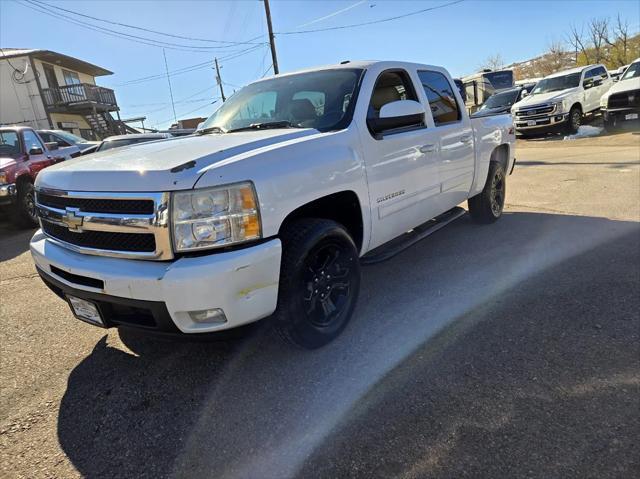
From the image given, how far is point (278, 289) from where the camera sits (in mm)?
2498

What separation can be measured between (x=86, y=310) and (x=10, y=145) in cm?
738

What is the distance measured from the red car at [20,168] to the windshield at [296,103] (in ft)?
17.1

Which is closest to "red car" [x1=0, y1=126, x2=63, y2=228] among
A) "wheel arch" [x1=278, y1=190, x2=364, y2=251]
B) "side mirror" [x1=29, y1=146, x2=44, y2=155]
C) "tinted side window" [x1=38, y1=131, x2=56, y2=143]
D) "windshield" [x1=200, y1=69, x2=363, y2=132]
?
"side mirror" [x1=29, y1=146, x2=44, y2=155]

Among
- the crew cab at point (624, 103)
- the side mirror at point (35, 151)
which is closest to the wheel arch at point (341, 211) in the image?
the side mirror at point (35, 151)

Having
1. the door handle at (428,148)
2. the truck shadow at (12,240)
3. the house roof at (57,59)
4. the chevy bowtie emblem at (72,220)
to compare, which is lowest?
the truck shadow at (12,240)

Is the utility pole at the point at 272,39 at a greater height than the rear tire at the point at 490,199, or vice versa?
the utility pole at the point at 272,39

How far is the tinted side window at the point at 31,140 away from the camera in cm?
834

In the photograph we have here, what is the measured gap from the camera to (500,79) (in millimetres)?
28266

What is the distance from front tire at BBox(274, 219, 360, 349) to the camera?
258cm

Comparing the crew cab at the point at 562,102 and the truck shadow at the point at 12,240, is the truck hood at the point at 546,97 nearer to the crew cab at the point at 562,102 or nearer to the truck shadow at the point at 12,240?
the crew cab at the point at 562,102

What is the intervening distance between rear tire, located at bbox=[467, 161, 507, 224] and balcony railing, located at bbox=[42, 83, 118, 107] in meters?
26.1

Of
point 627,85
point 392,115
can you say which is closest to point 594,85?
point 627,85

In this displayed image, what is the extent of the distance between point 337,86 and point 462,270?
81.8 inches

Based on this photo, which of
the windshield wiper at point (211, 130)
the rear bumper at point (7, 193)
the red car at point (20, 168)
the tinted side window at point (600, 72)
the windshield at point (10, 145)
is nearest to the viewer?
the windshield wiper at point (211, 130)
